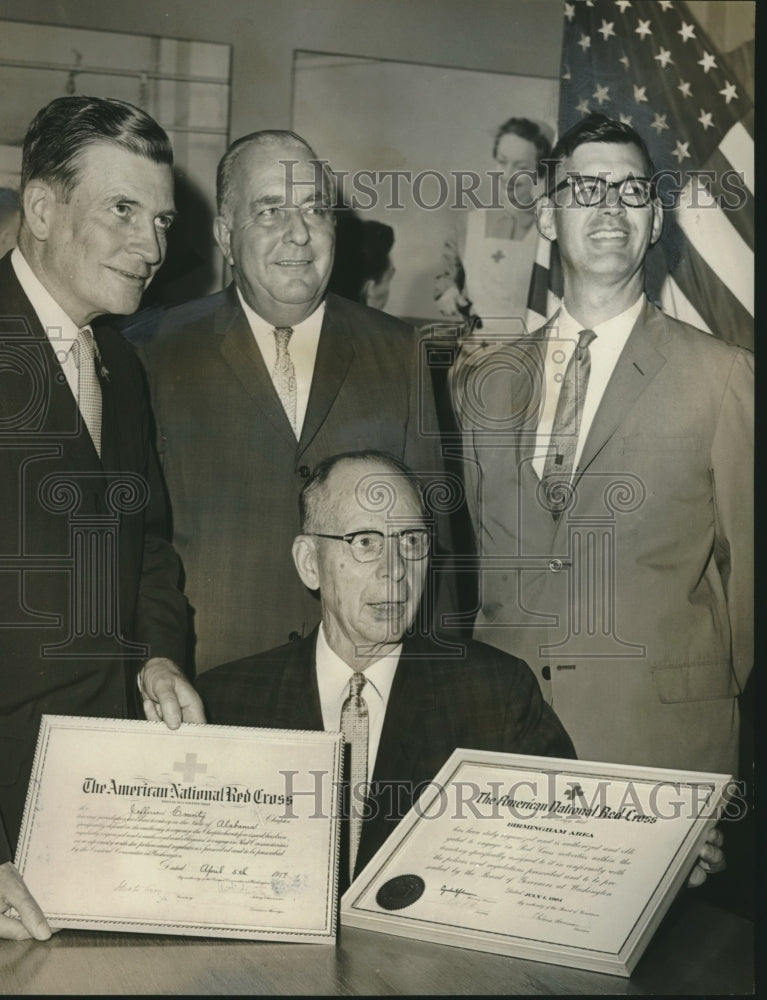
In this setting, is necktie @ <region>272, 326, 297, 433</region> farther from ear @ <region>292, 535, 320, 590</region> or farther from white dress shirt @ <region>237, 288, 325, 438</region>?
ear @ <region>292, 535, 320, 590</region>

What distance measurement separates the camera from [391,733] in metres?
2.64

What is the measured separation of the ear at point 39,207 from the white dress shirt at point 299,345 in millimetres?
455

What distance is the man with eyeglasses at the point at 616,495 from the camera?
9.15ft

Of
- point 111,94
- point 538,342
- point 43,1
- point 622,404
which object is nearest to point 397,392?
point 538,342

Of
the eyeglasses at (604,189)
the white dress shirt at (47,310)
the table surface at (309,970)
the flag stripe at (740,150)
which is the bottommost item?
the table surface at (309,970)

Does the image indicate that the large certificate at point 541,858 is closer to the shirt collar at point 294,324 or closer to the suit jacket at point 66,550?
→ the suit jacket at point 66,550

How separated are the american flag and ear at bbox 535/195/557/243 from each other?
53 mm

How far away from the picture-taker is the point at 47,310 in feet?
8.79

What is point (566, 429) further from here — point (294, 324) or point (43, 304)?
point (43, 304)

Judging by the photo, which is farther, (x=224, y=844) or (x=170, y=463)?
(x=170, y=463)

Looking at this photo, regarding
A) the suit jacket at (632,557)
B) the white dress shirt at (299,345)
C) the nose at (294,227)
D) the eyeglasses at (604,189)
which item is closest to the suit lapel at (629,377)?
the suit jacket at (632,557)

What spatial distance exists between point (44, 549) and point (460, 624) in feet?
3.15

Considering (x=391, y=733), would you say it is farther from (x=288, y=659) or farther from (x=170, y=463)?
(x=170, y=463)

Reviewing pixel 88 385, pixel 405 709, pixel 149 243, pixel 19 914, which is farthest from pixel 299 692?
pixel 149 243
